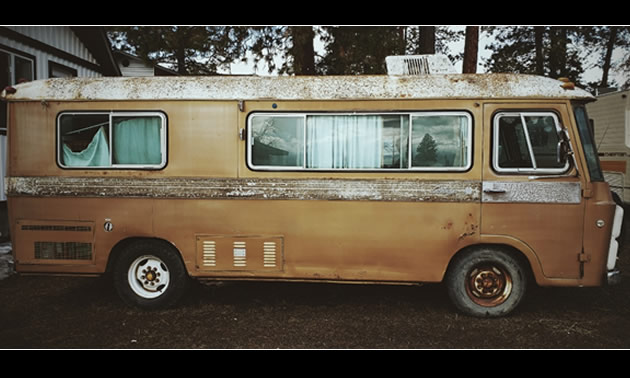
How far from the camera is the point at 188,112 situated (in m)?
5.33

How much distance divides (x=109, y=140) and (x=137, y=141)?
0.34 m

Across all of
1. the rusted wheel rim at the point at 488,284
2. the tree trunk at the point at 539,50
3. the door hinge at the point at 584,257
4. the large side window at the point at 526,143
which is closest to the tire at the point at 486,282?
the rusted wheel rim at the point at 488,284

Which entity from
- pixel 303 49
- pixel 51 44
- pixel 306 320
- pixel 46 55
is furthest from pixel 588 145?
pixel 51 44

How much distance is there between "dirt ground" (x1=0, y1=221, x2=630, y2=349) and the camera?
462 centimetres

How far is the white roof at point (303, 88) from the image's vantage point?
5.04 meters

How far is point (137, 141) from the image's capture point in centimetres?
541

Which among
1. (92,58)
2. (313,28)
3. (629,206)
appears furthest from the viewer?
(92,58)

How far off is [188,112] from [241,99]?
652 millimetres

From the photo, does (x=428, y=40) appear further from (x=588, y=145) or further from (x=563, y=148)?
(x=563, y=148)

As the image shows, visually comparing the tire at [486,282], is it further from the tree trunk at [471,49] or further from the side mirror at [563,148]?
the tree trunk at [471,49]

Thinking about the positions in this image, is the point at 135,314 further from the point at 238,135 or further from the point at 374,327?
the point at 374,327

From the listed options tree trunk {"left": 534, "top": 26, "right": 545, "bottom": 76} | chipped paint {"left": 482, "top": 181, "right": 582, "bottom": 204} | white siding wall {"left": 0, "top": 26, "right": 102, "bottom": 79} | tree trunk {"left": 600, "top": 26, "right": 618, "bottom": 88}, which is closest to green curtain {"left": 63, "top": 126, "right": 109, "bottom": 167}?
chipped paint {"left": 482, "top": 181, "right": 582, "bottom": 204}

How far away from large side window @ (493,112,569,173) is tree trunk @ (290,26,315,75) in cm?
597

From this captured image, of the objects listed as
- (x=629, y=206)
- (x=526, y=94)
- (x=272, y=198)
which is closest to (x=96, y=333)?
(x=272, y=198)
